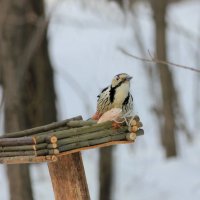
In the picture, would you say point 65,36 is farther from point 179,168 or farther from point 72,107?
point 179,168

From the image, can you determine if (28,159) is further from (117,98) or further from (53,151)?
(117,98)

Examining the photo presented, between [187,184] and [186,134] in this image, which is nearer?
[187,184]

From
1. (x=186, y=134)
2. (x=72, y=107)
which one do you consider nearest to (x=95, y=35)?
(x=72, y=107)

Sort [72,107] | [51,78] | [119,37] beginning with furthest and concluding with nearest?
[119,37], [72,107], [51,78]

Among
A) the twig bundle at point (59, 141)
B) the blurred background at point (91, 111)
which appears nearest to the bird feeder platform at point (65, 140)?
the twig bundle at point (59, 141)

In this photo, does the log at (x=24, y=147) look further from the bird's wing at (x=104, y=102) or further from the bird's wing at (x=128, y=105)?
the bird's wing at (x=128, y=105)

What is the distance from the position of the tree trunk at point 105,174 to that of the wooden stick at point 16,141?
3.61m

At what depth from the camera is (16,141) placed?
3.76m

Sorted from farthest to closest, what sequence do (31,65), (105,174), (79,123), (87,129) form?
(31,65) < (105,174) < (79,123) < (87,129)

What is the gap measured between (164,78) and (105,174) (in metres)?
2.43

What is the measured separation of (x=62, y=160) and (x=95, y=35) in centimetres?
1430

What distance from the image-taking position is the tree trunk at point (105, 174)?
24.4 ft

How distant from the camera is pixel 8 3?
686 centimetres

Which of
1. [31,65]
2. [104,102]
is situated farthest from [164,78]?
[104,102]
